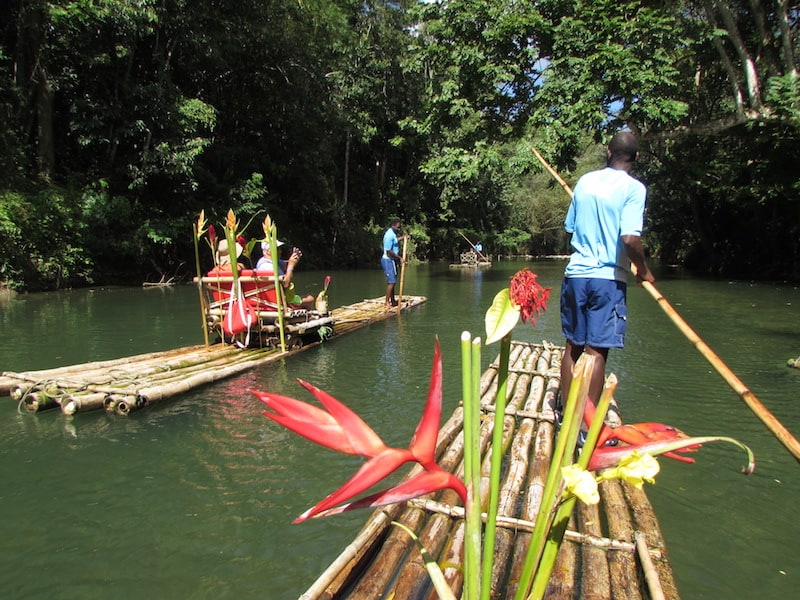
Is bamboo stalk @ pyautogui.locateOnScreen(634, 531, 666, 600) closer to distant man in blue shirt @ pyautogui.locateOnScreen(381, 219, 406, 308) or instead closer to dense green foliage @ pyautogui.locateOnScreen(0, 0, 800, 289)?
distant man in blue shirt @ pyautogui.locateOnScreen(381, 219, 406, 308)

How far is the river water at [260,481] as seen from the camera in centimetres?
263

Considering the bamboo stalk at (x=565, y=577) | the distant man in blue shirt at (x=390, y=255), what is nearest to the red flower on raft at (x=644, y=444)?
the bamboo stalk at (x=565, y=577)

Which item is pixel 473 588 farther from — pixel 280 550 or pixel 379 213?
pixel 379 213

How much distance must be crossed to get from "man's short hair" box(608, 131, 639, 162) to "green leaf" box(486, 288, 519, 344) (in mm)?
2427

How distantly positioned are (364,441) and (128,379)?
4.76 m

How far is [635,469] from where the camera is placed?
1074 mm

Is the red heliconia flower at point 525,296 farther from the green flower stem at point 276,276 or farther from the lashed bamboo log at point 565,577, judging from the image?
the green flower stem at point 276,276

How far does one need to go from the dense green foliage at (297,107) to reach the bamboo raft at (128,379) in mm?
7399

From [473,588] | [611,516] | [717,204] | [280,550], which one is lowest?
[280,550]

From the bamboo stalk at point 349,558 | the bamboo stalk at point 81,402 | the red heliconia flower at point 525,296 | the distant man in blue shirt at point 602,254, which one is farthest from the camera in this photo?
the bamboo stalk at point 81,402

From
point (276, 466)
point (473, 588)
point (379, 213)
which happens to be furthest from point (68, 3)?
point (379, 213)

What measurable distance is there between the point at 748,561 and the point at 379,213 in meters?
30.4

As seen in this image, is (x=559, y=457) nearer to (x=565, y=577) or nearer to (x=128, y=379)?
(x=565, y=577)

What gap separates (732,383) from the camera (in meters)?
1.36
